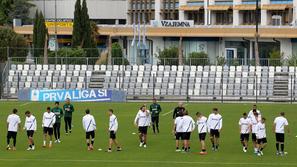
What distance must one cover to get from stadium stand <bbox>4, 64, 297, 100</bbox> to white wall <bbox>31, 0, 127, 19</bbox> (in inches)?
2254

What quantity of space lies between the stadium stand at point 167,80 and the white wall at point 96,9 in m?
57.3

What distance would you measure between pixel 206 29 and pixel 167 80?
34537 mm

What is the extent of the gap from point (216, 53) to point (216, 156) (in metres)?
72.2

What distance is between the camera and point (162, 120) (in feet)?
189

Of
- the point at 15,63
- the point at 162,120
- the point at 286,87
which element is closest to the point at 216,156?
the point at 162,120

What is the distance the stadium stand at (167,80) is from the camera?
7362cm

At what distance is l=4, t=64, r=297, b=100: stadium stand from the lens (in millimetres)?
73625

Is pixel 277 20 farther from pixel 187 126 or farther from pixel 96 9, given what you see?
pixel 187 126

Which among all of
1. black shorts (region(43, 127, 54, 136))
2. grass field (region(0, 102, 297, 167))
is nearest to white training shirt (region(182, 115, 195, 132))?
grass field (region(0, 102, 297, 167))

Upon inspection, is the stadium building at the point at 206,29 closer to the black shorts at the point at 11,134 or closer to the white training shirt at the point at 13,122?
the black shorts at the point at 11,134

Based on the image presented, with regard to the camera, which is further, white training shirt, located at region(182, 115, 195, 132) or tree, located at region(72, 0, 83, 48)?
tree, located at region(72, 0, 83, 48)

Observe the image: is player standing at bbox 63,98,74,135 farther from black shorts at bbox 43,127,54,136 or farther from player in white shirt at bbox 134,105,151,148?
player in white shirt at bbox 134,105,151,148

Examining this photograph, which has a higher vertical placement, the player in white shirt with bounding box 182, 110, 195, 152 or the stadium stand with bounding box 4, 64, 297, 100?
the stadium stand with bounding box 4, 64, 297, 100

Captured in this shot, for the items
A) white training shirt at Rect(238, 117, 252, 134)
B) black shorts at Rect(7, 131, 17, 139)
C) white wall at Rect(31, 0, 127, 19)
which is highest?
white wall at Rect(31, 0, 127, 19)
